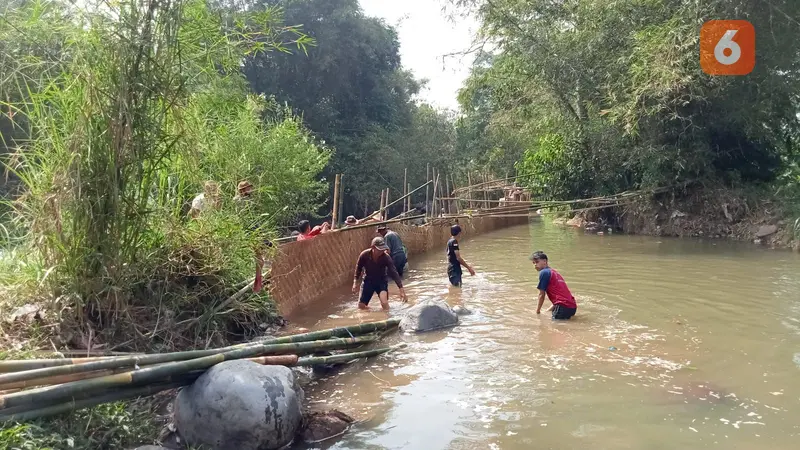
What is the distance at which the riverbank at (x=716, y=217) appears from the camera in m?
16.8

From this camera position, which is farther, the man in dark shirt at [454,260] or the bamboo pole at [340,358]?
the man in dark shirt at [454,260]

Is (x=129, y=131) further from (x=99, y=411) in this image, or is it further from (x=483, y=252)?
(x=483, y=252)

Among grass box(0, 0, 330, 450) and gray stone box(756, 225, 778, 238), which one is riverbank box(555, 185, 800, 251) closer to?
gray stone box(756, 225, 778, 238)

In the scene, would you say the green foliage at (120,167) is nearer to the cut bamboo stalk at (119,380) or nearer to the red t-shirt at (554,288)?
the cut bamboo stalk at (119,380)

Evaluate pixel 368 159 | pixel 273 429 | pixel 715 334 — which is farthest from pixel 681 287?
pixel 368 159

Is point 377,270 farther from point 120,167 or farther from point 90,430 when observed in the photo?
point 90,430

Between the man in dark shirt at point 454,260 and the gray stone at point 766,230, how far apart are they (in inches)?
410

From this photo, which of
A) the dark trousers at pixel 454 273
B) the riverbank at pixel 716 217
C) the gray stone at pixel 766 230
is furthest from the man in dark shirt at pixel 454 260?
the gray stone at pixel 766 230

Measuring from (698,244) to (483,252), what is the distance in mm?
5961

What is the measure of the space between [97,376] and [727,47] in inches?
650

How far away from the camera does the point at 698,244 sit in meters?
17.3

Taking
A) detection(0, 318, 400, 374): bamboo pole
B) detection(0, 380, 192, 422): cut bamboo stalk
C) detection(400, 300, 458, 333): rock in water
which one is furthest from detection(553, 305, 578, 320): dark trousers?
detection(0, 380, 192, 422): cut bamboo stalk

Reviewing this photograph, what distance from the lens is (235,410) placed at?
14.7 feet

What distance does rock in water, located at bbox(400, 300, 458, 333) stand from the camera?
26.6ft
